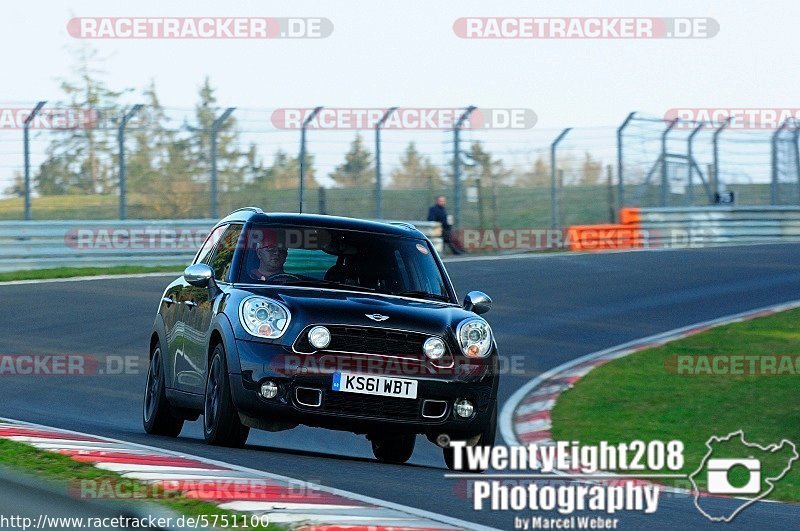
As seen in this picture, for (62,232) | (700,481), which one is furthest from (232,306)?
(62,232)

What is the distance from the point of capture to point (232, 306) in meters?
8.05

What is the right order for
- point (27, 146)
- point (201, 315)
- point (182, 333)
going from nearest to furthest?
point (201, 315) → point (182, 333) → point (27, 146)

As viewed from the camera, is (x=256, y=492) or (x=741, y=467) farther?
(x=741, y=467)

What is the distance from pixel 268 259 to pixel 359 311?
39.8 inches

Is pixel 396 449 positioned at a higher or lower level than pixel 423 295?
lower

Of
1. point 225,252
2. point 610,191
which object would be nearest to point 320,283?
A: point 225,252

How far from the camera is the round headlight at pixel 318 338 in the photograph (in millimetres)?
7715

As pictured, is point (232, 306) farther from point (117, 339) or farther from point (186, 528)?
point (117, 339)

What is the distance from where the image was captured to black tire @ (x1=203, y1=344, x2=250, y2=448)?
795cm

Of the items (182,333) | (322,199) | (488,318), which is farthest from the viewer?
(322,199)

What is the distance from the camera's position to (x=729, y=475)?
9102 millimetres

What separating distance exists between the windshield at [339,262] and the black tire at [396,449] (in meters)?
1.02

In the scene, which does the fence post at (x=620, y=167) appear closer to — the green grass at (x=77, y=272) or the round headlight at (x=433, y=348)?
the green grass at (x=77, y=272)

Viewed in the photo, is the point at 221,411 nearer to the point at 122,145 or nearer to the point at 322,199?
the point at 122,145
